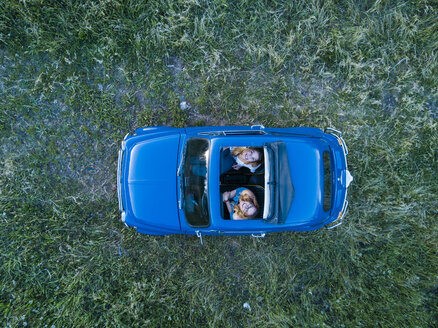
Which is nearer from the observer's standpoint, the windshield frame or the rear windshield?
the windshield frame

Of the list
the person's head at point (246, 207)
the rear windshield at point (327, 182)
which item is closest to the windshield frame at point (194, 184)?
the person's head at point (246, 207)

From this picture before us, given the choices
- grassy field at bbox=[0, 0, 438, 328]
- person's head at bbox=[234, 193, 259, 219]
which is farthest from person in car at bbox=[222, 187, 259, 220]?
grassy field at bbox=[0, 0, 438, 328]

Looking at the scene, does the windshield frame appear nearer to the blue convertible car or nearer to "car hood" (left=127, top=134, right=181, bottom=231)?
the blue convertible car

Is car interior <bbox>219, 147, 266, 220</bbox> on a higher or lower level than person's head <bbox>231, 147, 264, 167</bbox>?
lower

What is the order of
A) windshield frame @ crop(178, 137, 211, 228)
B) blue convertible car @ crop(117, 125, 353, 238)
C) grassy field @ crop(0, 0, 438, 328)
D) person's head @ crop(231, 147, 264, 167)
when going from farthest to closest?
grassy field @ crop(0, 0, 438, 328), person's head @ crop(231, 147, 264, 167), windshield frame @ crop(178, 137, 211, 228), blue convertible car @ crop(117, 125, 353, 238)

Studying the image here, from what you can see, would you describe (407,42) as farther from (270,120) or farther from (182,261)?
(182,261)

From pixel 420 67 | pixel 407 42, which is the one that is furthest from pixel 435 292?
Answer: pixel 407 42

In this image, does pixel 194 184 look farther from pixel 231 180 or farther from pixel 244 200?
pixel 244 200
